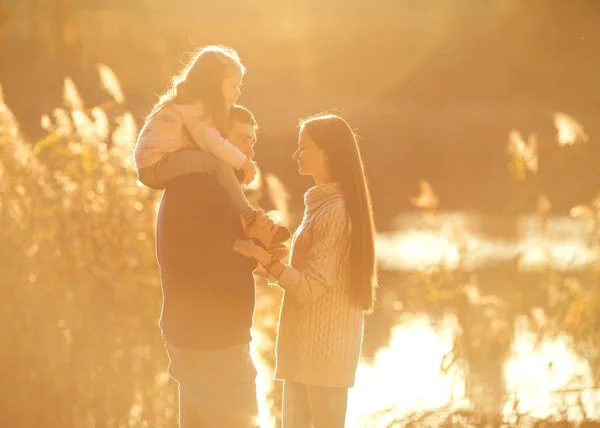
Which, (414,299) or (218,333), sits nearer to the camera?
(218,333)

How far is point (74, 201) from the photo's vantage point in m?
6.36

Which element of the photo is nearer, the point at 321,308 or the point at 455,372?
the point at 321,308

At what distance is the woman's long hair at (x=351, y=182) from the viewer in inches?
141

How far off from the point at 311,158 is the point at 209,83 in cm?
50

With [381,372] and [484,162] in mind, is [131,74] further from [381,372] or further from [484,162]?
[381,372]

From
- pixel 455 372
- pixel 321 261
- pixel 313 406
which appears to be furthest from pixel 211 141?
pixel 455 372

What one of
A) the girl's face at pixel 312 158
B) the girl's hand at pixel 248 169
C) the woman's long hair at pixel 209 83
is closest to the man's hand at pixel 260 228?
the girl's hand at pixel 248 169

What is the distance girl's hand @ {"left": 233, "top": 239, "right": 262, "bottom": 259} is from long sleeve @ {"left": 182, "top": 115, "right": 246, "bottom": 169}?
0.82 ft

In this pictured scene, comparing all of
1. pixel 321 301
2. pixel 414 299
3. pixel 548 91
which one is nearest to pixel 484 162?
pixel 548 91

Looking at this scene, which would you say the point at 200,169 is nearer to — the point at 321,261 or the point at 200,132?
the point at 200,132

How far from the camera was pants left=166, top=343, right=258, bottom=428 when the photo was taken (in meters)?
3.22

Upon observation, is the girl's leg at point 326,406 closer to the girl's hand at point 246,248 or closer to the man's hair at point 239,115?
the girl's hand at point 246,248

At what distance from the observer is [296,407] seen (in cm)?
366

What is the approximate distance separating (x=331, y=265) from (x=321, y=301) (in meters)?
0.14
